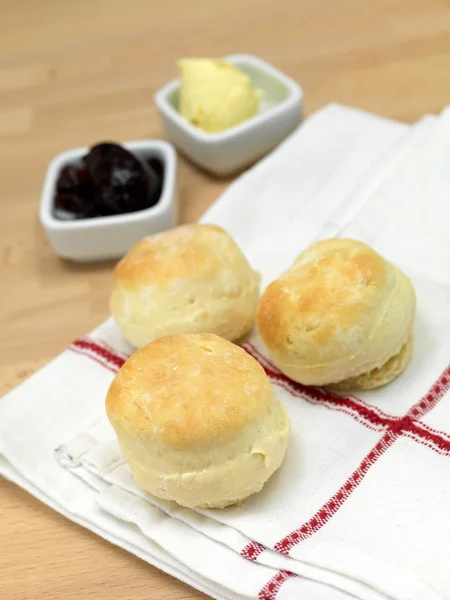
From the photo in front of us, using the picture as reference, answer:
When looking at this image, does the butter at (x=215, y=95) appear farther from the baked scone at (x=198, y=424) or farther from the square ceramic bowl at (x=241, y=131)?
the baked scone at (x=198, y=424)

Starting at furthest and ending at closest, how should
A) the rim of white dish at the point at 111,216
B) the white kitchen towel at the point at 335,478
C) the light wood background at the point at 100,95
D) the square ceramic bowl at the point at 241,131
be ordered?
the square ceramic bowl at the point at 241,131 < the rim of white dish at the point at 111,216 < the light wood background at the point at 100,95 < the white kitchen towel at the point at 335,478

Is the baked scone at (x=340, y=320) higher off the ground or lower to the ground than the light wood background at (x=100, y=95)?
higher

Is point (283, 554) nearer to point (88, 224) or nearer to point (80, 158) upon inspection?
point (88, 224)

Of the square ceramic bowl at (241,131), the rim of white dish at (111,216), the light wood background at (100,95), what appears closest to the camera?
the light wood background at (100,95)

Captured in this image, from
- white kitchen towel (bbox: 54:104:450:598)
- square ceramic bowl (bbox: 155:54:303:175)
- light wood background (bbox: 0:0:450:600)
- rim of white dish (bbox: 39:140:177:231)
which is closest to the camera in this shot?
white kitchen towel (bbox: 54:104:450:598)

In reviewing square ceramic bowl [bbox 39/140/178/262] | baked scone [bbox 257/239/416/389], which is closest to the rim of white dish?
square ceramic bowl [bbox 39/140/178/262]

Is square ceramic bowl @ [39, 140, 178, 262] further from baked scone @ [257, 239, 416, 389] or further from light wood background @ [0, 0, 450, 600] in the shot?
baked scone @ [257, 239, 416, 389]

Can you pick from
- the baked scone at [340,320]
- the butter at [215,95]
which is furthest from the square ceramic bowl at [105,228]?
the baked scone at [340,320]
